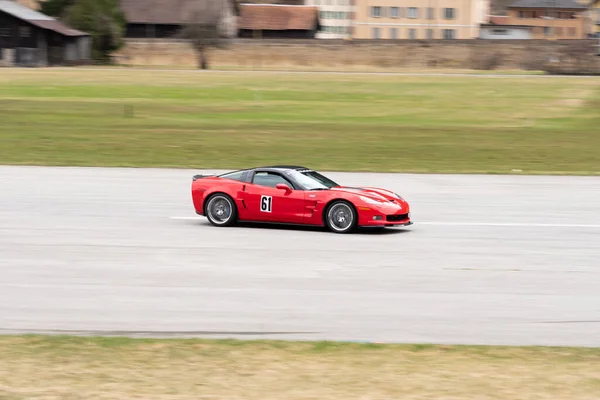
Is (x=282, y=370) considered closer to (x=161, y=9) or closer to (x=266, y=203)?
(x=266, y=203)

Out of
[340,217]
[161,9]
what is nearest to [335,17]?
[161,9]

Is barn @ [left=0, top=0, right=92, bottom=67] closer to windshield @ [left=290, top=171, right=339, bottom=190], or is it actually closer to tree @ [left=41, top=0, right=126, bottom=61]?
tree @ [left=41, top=0, right=126, bottom=61]

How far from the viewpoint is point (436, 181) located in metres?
22.2

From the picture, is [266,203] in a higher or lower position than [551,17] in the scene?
lower

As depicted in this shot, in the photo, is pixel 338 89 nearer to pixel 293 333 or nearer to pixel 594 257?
pixel 594 257

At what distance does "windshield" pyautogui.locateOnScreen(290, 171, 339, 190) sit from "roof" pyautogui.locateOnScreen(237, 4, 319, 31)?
103 meters

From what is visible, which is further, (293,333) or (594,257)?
(594,257)

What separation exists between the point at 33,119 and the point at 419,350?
97.2ft

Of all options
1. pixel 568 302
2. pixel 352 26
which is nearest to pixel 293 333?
pixel 568 302

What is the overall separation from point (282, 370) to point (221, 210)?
327 inches

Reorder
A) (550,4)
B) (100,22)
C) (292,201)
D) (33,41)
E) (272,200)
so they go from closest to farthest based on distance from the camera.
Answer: (292,201)
(272,200)
(33,41)
(100,22)
(550,4)

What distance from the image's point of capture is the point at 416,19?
131625 mm

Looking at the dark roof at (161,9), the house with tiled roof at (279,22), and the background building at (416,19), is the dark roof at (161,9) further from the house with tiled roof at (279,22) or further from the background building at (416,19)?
the background building at (416,19)

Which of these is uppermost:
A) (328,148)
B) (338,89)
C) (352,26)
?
(352,26)
